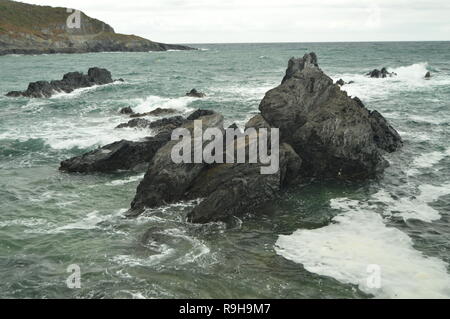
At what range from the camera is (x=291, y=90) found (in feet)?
86.7

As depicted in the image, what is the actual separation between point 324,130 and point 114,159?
11.6 m

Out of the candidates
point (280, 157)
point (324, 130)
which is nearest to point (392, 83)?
point (324, 130)

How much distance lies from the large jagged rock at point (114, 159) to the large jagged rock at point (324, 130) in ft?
24.2

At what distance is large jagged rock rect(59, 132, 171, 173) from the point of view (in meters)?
25.0

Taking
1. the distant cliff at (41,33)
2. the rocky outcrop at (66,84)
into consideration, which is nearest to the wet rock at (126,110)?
the rocky outcrop at (66,84)

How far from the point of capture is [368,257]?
1558 centimetres

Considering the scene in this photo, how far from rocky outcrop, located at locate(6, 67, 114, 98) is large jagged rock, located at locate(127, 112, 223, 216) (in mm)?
40060

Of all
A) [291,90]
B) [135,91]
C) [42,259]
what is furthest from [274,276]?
[135,91]

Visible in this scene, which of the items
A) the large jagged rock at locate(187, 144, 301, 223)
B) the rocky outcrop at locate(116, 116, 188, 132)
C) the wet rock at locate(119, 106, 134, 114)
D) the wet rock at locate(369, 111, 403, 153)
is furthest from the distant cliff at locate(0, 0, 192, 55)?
the large jagged rock at locate(187, 144, 301, 223)

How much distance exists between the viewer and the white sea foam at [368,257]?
13.7 meters

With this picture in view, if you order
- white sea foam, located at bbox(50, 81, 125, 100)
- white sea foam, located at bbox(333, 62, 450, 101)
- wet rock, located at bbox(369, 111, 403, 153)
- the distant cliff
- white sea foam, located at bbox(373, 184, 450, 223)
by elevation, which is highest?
the distant cliff

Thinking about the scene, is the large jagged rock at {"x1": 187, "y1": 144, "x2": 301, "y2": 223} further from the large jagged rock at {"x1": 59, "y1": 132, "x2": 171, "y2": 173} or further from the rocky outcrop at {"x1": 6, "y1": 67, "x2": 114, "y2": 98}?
the rocky outcrop at {"x1": 6, "y1": 67, "x2": 114, "y2": 98}

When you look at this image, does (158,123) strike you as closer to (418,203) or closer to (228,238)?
(228,238)
